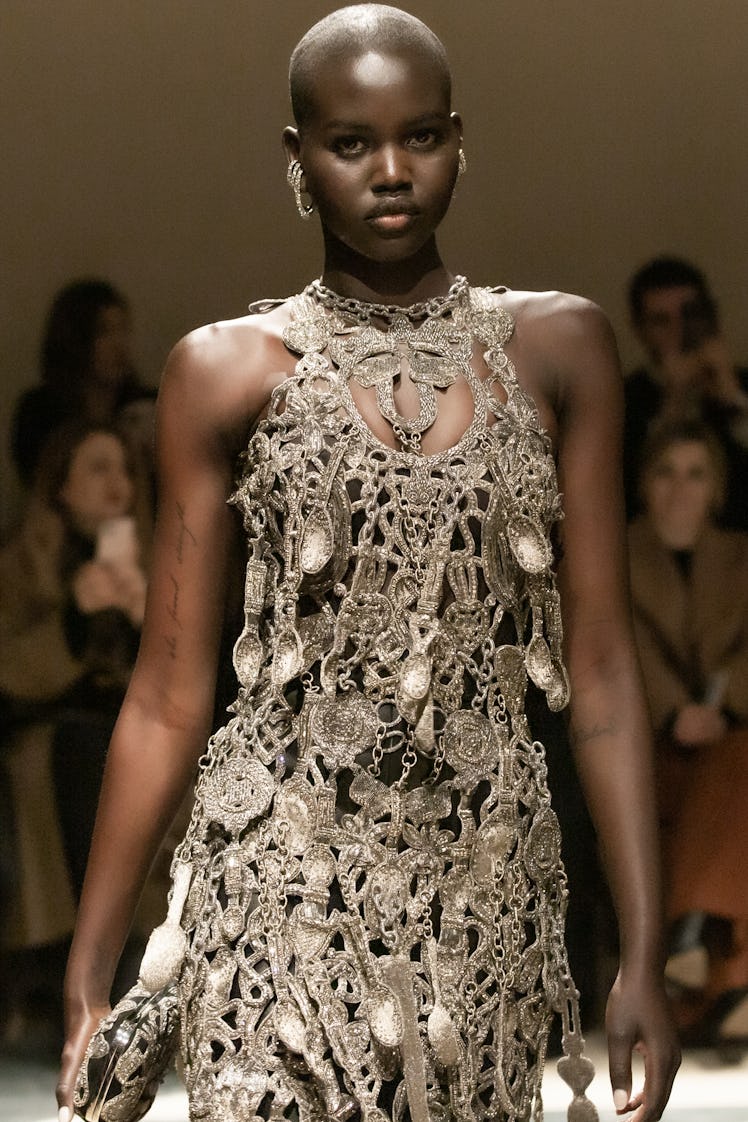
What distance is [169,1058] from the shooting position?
2223 mm

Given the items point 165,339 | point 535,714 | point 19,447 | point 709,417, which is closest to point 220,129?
point 165,339

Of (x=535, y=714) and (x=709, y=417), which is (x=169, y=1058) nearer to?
(x=535, y=714)

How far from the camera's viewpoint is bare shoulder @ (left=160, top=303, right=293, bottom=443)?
2.33 metres

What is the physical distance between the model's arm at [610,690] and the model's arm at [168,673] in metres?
0.35

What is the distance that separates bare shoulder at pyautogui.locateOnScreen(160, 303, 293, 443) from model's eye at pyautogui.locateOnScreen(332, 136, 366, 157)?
190 mm

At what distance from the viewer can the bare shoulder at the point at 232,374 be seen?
91.6 inches

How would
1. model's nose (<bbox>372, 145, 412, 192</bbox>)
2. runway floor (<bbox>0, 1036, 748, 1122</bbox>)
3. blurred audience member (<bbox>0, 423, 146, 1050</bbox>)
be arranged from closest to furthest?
1. model's nose (<bbox>372, 145, 412, 192</bbox>)
2. runway floor (<bbox>0, 1036, 748, 1122</bbox>)
3. blurred audience member (<bbox>0, 423, 146, 1050</bbox>)

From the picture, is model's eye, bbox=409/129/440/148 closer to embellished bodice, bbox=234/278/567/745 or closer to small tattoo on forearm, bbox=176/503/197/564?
embellished bodice, bbox=234/278/567/745

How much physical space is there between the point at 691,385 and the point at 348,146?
6.86 feet

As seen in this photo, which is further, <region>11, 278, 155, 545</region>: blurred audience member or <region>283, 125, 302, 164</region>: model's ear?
<region>11, 278, 155, 545</region>: blurred audience member

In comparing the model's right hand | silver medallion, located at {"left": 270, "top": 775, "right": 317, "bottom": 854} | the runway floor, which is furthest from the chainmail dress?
the runway floor

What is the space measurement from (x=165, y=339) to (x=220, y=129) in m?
0.41

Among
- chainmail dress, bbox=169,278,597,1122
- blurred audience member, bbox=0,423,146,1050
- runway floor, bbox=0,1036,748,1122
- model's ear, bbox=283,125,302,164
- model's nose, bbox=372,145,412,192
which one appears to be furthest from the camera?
blurred audience member, bbox=0,423,146,1050

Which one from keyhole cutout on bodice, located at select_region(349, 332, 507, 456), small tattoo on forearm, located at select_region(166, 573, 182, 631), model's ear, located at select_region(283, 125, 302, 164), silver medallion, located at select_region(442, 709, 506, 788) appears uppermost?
model's ear, located at select_region(283, 125, 302, 164)
